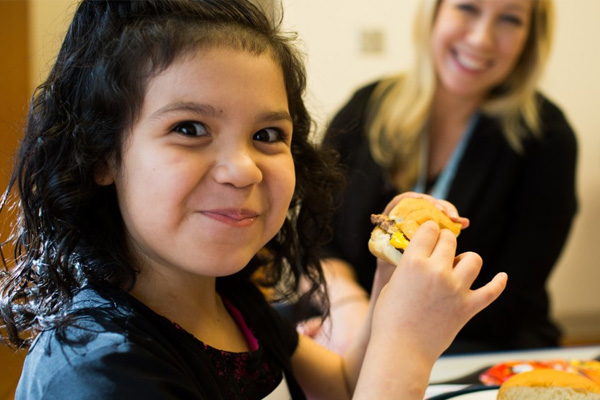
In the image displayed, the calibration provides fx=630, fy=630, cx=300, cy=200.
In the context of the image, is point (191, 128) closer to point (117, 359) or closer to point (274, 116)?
point (274, 116)

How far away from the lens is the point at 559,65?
298 centimetres

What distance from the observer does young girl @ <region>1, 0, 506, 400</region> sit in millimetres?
686

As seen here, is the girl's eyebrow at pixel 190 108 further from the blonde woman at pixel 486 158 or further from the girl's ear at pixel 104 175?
the blonde woman at pixel 486 158

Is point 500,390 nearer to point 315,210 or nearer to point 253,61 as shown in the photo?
point 315,210

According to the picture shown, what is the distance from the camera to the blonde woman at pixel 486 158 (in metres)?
1.70

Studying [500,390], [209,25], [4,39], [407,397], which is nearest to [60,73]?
[209,25]

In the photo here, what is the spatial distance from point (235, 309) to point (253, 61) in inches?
15.3

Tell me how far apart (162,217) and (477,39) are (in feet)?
3.98

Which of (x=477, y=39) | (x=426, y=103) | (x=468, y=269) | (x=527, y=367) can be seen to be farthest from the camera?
(x=426, y=103)

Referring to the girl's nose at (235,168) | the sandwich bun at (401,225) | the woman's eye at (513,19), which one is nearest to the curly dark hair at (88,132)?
the girl's nose at (235,168)

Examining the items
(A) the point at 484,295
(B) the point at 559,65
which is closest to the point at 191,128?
(A) the point at 484,295

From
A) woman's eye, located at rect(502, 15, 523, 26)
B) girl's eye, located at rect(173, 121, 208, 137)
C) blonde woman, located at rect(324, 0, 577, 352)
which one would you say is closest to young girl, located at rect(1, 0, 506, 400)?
girl's eye, located at rect(173, 121, 208, 137)

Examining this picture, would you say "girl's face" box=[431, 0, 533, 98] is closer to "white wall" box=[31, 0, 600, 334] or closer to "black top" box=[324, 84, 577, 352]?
"black top" box=[324, 84, 577, 352]

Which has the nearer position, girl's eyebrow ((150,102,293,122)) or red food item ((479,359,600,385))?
girl's eyebrow ((150,102,293,122))
